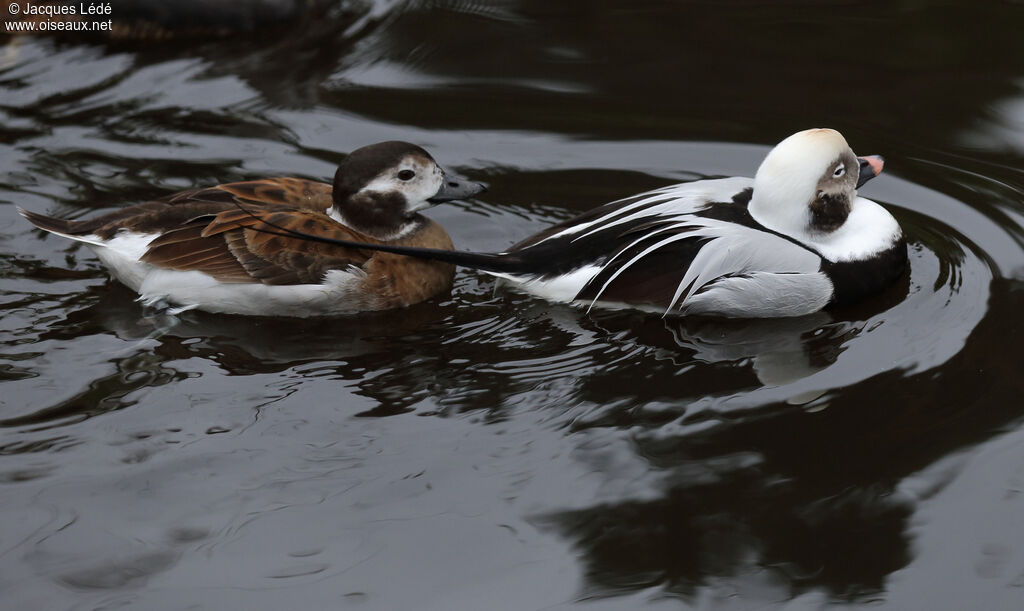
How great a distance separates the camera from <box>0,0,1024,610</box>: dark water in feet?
12.8

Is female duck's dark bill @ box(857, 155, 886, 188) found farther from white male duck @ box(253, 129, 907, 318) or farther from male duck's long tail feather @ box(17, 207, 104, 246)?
male duck's long tail feather @ box(17, 207, 104, 246)

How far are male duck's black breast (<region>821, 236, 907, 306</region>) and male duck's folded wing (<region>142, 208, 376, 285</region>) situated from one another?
2.11m

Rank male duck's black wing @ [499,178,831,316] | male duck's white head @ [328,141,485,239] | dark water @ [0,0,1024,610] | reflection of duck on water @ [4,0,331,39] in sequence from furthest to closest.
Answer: reflection of duck on water @ [4,0,331,39] → male duck's white head @ [328,141,485,239] → male duck's black wing @ [499,178,831,316] → dark water @ [0,0,1024,610]

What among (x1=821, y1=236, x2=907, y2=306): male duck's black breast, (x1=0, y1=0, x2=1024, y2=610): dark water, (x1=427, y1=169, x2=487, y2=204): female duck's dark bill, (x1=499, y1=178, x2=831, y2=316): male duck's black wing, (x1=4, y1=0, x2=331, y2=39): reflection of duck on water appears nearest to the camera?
(x1=0, y1=0, x2=1024, y2=610): dark water

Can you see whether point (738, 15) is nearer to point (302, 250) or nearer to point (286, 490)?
point (302, 250)

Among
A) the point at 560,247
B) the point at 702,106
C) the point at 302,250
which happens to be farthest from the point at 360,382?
the point at 702,106

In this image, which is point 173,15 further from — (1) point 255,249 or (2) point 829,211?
(2) point 829,211

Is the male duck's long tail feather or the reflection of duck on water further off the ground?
the reflection of duck on water

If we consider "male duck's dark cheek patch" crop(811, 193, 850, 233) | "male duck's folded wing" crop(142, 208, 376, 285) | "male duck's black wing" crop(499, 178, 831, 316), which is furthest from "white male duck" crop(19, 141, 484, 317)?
"male duck's dark cheek patch" crop(811, 193, 850, 233)

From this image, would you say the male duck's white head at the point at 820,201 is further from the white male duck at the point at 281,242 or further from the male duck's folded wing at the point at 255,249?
the male duck's folded wing at the point at 255,249

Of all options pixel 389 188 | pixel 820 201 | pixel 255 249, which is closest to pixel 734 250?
pixel 820 201

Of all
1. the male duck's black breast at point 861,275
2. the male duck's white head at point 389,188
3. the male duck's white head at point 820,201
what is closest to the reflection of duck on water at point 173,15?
the male duck's white head at point 389,188

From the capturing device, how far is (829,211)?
18.2ft

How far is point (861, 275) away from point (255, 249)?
2663 mm
